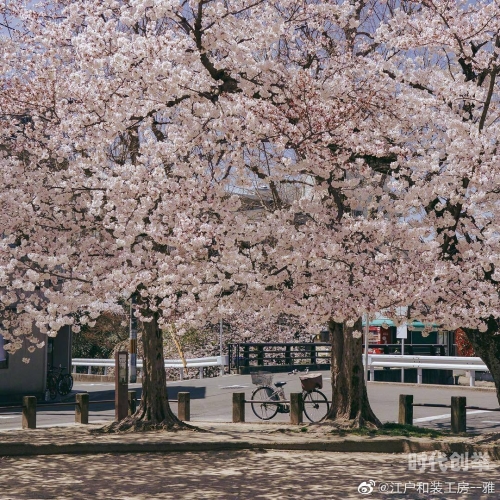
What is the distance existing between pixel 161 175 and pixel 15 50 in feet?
15.2

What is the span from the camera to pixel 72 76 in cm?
1220

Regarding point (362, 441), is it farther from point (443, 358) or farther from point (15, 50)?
point (443, 358)

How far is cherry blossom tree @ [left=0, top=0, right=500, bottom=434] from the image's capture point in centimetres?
1260

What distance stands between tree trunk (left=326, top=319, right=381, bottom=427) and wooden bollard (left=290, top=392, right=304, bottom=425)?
4.90 feet

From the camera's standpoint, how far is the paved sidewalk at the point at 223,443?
14203mm

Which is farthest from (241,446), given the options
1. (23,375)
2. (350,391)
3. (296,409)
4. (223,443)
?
(23,375)

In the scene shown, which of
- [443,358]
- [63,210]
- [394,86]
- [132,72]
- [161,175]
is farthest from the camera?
[443,358]

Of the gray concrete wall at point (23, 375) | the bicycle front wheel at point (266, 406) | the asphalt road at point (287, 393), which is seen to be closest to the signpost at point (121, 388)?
the asphalt road at point (287, 393)

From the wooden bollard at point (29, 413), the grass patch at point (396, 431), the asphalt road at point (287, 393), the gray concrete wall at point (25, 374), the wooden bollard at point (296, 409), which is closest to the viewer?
the grass patch at point (396, 431)

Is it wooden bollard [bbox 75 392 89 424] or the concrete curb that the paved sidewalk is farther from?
wooden bollard [bbox 75 392 89 424]

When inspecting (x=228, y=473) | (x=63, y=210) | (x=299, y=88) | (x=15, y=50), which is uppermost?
(x=15, y=50)

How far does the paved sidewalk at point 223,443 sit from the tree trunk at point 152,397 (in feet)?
2.06

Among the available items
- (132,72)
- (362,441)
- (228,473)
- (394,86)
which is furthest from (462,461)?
(132,72)

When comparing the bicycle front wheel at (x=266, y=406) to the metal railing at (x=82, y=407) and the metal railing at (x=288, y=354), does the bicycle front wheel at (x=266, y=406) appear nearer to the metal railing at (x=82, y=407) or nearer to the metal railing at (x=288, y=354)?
the metal railing at (x=82, y=407)
